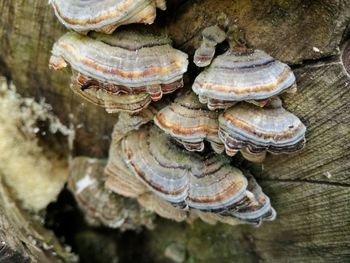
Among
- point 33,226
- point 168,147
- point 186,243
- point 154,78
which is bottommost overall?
point 186,243

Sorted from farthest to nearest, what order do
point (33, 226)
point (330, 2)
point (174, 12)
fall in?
point (33, 226) → point (174, 12) → point (330, 2)

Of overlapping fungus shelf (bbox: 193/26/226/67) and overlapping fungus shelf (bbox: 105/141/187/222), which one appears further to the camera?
overlapping fungus shelf (bbox: 105/141/187/222)

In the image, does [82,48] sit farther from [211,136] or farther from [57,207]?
[57,207]

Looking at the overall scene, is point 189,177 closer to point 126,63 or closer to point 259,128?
point 259,128

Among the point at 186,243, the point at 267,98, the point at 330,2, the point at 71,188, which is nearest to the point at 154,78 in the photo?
the point at 267,98

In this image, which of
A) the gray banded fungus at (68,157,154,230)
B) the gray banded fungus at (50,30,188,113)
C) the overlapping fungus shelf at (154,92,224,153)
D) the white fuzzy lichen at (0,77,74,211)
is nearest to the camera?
the gray banded fungus at (50,30,188,113)

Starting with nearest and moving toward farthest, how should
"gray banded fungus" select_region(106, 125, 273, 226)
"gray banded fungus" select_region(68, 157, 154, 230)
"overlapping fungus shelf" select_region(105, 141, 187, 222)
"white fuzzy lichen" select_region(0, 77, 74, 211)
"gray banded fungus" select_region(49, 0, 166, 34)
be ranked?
"gray banded fungus" select_region(49, 0, 166, 34), "gray banded fungus" select_region(106, 125, 273, 226), "overlapping fungus shelf" select_region(105, 141, 187, 222), "white fuzzy lichen" select_region(0, 77, 74, 211), "gray banded fungus" select_region(68, 157, 154, 230)

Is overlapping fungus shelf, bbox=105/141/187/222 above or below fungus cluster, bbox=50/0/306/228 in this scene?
below

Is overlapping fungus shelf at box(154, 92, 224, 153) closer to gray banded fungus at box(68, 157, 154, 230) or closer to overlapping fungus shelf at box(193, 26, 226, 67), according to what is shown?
overlapping fungus shelf at box(193, 26, 226, 67)

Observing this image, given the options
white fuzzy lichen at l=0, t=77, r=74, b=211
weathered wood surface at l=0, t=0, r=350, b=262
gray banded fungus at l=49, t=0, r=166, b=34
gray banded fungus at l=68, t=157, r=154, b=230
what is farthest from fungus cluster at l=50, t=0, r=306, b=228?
white fuzzy lichen at l=0, t=77, r=74, b=211
